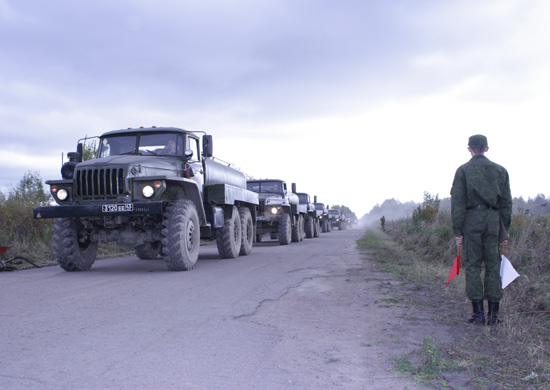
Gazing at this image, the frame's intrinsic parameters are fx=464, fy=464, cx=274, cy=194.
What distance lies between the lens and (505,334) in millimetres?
4020

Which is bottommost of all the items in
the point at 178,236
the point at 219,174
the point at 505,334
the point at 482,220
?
the point at 505,334

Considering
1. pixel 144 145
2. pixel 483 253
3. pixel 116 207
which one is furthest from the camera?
pixel 144 145

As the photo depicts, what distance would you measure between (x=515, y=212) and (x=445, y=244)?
1.96m

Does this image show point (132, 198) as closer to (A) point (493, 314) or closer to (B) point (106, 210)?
(B) point (106, 210)

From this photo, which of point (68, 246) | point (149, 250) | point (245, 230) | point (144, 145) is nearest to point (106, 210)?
point (68, 246)

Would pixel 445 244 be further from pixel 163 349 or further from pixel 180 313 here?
pixel 163 349

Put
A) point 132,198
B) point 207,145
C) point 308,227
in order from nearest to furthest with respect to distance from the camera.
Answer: point 132,198, point 207,145, point 308,227

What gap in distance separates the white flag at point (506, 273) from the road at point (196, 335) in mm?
1118

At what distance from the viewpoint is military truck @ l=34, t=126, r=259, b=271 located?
788cm

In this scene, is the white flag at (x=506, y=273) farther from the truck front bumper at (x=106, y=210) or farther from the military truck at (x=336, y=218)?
the military truck at (x=336, y=218)

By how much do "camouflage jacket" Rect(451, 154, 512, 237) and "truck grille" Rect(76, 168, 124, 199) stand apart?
5512mm

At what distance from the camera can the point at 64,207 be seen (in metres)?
7.76

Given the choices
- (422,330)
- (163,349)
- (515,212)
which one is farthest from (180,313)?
(515,212)

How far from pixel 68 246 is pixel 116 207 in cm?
138
